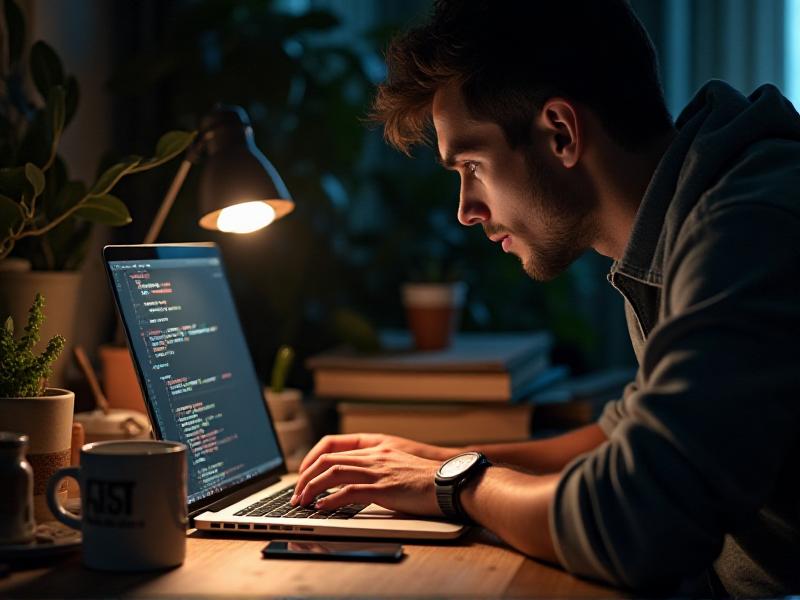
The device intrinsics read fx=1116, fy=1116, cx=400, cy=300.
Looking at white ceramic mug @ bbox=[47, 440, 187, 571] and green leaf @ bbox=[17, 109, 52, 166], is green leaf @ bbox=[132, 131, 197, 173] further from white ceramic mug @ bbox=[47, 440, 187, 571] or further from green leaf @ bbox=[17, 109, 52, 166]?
white ceramic mug @ bbox=[47, 440, 187, 571]

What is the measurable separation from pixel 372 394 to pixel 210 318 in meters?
0.47

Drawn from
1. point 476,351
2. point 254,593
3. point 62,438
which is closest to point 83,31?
point 476,351

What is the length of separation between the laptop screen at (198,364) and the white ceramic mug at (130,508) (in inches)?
7.2

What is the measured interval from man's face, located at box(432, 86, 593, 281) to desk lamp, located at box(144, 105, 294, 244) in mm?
247

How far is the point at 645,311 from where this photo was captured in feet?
4.05

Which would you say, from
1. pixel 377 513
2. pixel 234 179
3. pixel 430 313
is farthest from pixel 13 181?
pixel 430 313

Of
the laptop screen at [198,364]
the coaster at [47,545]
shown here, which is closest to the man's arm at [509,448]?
the laptop screen at [198,364]

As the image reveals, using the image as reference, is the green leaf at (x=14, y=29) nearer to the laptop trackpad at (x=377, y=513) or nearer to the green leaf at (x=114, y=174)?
the green leaf at (x=114, y=174)

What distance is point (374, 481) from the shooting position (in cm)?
118

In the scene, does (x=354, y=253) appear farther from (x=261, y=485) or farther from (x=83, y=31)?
(x=261, y=485)

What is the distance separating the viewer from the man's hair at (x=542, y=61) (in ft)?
4.00

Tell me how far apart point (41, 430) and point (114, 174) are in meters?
0.33

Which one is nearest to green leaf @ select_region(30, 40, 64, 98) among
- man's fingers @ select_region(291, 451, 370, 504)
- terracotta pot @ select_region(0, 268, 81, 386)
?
terracotta pot @ select_region(0, 268, 81, 386)

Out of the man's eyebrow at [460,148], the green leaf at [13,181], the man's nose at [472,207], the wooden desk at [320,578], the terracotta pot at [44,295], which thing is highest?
the man's eyebrow at [460,148]
